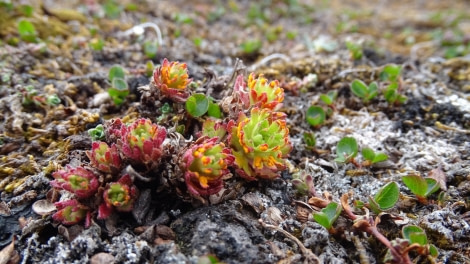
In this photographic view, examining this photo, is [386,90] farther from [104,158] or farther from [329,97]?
[104,158]

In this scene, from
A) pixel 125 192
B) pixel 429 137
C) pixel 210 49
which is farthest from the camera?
pixel 210 49

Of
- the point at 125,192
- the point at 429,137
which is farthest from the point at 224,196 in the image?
the point at 429,137

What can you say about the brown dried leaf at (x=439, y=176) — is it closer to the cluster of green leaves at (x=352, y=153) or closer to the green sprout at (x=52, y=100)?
the cluster of green leaves at (x=352, y=153)

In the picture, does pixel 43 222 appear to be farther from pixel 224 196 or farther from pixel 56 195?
pixel 224 196

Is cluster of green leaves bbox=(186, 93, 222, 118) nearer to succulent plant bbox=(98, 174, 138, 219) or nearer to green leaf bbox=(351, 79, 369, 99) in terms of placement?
succulent plant bbox=(98, 174, 138, 219)

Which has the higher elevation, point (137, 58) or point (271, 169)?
point (137, 58)

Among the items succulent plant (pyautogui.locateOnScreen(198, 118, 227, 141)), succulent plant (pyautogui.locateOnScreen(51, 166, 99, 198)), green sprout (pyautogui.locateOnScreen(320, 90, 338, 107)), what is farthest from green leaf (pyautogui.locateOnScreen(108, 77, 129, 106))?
green sprout (pyautogui.locateOnScreen(320, 90, 338, 107))
